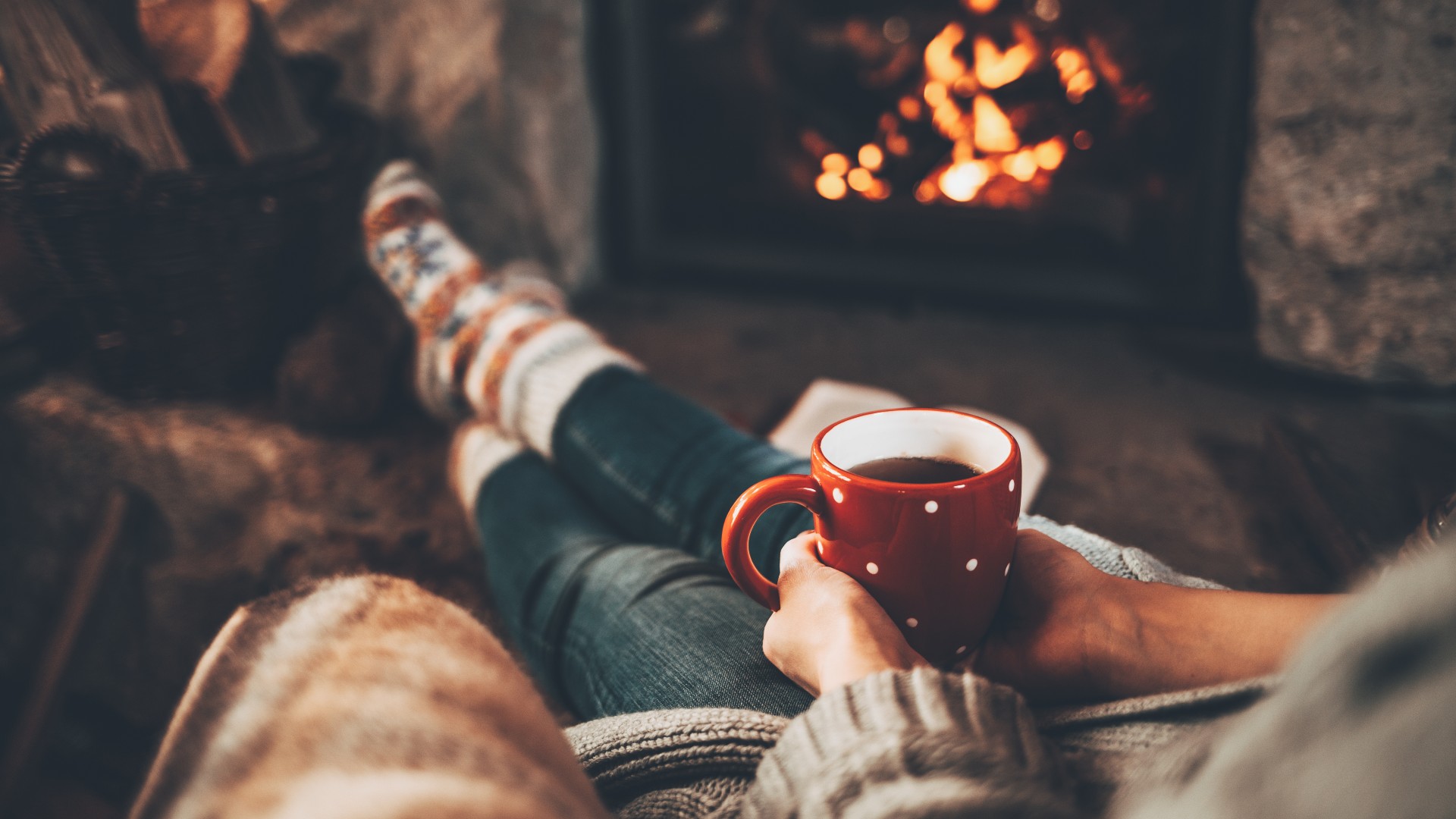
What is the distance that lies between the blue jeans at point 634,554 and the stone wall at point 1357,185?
98 cm

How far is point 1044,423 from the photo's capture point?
133cm

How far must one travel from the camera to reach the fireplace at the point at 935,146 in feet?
4.56

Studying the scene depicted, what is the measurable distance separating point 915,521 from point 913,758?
135 millimetres

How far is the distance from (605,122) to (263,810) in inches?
65.3

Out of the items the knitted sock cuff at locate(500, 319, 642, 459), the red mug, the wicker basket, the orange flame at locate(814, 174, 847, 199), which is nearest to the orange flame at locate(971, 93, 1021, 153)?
the orange flame at locate(814, 174, 847, 199)

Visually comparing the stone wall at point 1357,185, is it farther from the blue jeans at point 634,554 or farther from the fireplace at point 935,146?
the blue jeans at point 634,554

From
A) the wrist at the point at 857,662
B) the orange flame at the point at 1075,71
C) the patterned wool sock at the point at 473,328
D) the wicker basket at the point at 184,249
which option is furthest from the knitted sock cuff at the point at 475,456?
the orange flame at the point at 1075,71

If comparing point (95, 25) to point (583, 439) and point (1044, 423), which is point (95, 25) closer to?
point (583, 439)

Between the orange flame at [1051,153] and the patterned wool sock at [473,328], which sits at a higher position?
the orange flame at [1051,153]

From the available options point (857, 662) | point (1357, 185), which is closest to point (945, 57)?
point (1357, 185)

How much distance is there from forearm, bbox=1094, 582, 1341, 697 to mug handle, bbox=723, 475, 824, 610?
0.63 feet

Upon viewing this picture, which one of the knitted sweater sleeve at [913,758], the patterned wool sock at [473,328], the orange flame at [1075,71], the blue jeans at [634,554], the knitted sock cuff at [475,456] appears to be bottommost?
the knitted sock cuff at [475,456]

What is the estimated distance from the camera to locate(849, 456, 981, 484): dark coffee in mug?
48cm

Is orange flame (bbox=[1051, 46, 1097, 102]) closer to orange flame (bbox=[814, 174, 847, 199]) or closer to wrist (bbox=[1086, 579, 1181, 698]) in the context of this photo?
orange flame (bbox=[814, 174, 847, 199])
